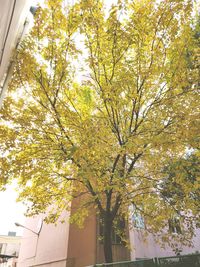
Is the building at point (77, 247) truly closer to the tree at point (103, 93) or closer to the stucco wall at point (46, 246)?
the stucco wall at point (46, 246)

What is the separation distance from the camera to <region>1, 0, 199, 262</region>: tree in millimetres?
5547

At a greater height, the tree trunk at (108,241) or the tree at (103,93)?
the tree at (103,93)

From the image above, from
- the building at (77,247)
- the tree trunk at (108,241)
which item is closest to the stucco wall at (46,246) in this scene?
the building at (77,247)

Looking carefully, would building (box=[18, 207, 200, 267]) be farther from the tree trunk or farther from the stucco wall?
the tree trunk

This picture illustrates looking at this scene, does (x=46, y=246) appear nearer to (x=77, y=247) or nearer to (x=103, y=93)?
(x=77, y=247)

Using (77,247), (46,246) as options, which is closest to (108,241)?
(77,247)

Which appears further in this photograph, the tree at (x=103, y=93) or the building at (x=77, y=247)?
the building at (x=77, y=247)

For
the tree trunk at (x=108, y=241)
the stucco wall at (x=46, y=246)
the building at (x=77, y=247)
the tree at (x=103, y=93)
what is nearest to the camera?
the tree at (x=103, y=93)

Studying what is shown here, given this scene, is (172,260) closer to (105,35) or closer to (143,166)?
(143,166)

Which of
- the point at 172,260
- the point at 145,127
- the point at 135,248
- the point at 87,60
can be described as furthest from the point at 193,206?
the point at 87,60

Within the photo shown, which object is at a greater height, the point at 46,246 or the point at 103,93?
the point at 103,93

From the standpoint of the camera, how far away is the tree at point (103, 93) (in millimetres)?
5547

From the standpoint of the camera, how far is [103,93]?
6.27 m

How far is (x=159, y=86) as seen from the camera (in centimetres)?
667
